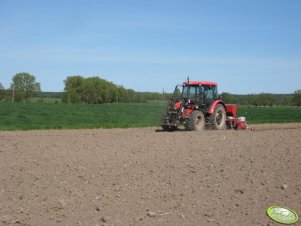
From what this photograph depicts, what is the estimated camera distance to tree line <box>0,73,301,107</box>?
2948 inches

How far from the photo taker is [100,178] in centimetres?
689

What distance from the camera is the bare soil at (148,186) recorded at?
218 inches

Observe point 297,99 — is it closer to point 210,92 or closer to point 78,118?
point 78,118

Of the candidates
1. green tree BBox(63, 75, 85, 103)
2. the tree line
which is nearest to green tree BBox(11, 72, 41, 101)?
the tree line

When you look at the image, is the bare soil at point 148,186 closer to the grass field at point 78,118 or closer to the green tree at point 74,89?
the grass field at point 78,118

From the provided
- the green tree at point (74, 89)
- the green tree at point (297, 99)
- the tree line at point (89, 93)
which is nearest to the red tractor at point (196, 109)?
the tree line at point (89, 93)

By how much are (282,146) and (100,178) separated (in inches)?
170

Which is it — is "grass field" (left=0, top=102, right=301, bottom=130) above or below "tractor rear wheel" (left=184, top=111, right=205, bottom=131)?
below

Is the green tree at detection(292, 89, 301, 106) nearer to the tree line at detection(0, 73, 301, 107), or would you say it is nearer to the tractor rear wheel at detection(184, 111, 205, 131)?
the tree line at detection(0, 73, 301, 107)

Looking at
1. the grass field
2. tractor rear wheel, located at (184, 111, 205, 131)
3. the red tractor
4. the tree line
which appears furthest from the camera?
the tree line

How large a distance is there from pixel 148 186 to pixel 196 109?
31.9ft

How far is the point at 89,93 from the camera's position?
80562mm

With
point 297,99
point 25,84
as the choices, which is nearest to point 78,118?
point 297,99

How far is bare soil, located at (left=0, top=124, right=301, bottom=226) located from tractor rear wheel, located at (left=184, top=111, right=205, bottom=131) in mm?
6190
